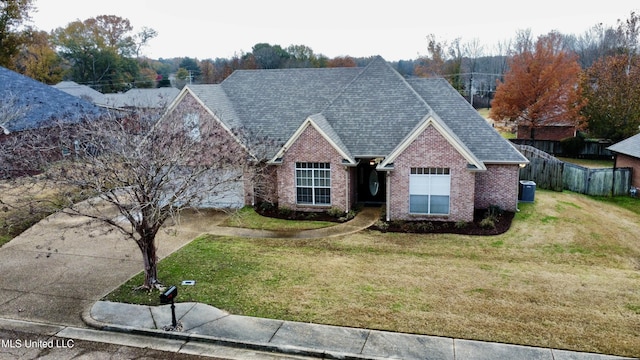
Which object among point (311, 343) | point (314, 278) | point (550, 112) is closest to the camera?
point (311, 343)

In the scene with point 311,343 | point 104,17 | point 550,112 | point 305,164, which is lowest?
point 311,343

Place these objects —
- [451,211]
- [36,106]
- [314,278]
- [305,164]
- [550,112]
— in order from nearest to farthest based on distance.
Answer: [314,278] < [451,211] < [305,164] < [36,106] < [550,112]

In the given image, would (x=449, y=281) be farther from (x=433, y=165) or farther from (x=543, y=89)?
(x=543, y=89)

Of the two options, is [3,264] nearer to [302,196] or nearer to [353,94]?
[302,196]

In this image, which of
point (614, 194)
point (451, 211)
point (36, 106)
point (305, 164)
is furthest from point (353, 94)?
point (36, 106)

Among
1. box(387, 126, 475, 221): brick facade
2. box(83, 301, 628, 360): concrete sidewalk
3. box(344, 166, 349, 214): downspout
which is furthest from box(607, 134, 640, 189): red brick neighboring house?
box(83, 301, 628, 360): concrete sidewalk

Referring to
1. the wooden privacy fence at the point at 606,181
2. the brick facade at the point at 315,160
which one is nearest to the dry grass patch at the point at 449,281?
the brick facade at the point at 315,160

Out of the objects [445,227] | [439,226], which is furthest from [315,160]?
[445,227]
